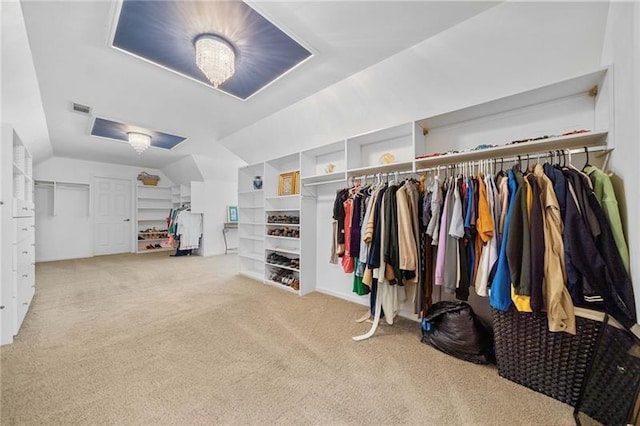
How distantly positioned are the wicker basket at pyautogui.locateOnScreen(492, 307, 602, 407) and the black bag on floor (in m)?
0.15

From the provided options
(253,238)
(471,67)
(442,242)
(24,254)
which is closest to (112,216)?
(24,254)

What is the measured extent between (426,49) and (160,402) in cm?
303

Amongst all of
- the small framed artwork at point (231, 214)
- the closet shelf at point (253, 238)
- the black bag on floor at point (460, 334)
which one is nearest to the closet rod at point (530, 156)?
the black bag on floor at point (460, 334)

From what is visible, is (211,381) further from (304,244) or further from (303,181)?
Answer: (303,181)

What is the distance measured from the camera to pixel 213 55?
1809mm

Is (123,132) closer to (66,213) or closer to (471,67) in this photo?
(66,213)

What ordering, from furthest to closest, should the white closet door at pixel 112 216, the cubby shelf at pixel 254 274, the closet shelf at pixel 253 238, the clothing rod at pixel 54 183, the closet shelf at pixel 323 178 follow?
1. the white closet door at pixel 112 216
2. the clothing rod at pixel 54 183
3. the closet shelf at pixel 253 238
4. the cubby shelf at pixel 254 274
5. the closet shelf at pixel 323 178

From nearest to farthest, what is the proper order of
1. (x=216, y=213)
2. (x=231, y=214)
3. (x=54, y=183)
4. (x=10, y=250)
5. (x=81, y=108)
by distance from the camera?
(x=10, y=250)
(x=81, y=108)
(x=54, y=183)
(x=216, y=213)
(x=231, y=214)

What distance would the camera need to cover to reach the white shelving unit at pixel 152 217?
6758mm

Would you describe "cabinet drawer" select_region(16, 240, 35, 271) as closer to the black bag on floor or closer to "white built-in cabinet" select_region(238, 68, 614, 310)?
"white built-in cabinet" select_region(238, 68, 614, 310)

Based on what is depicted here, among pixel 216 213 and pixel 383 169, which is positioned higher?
pixel 383 169

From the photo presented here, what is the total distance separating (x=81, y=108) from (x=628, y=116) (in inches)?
199

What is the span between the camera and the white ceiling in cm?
158

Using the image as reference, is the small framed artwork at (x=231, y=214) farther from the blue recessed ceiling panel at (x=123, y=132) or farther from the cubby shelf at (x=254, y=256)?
the cubby shelf at (x=254, y=256)
